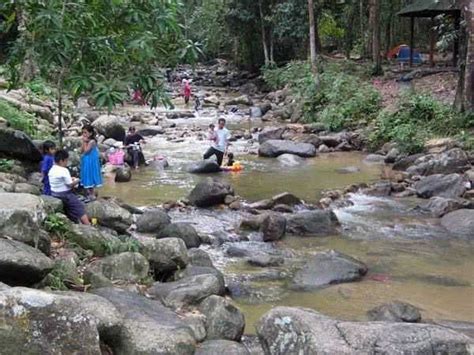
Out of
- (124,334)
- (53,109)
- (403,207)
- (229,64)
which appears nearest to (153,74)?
(124,334)

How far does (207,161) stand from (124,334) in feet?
36.1

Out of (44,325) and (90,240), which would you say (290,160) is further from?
(44,325)

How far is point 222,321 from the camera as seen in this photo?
18.9 ft

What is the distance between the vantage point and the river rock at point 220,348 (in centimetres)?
500

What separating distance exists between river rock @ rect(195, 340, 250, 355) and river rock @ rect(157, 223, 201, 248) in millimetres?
3949

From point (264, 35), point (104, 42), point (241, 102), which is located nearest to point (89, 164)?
point (104, 42)

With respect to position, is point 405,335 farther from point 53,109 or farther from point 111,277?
point 53,109

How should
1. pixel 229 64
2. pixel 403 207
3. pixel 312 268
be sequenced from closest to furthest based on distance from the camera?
pixel 312 268 → pixel 403 207 → pixel 229 64

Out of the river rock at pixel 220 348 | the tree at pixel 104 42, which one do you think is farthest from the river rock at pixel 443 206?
the river rock at pixel 220 348

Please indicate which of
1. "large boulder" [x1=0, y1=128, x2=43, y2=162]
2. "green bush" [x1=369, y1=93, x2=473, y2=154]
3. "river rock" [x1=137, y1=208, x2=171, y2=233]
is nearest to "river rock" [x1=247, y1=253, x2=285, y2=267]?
"river rock" [x1=137, y1=208, x2=171, y2=233]

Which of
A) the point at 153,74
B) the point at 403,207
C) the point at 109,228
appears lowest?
the point at 403,207

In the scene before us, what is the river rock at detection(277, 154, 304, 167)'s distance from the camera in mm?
16666

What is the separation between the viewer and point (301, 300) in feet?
24.6

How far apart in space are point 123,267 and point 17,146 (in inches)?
254
